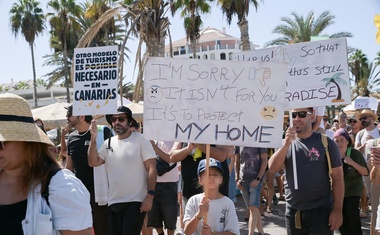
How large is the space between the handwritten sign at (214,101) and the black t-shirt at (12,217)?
85.6 inches

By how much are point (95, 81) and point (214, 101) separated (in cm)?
221

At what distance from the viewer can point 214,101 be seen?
14.4 feet

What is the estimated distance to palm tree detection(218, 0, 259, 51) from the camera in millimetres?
19969

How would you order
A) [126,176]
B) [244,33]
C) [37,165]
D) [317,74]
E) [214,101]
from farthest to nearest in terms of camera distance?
1. [244,33]
2. [126,176]
3. [317,74]
4. [214,101]
5. [37,165]

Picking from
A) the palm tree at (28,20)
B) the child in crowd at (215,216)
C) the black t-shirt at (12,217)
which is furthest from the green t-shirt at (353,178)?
the palm tree at (28,20)

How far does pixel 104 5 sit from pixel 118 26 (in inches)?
513

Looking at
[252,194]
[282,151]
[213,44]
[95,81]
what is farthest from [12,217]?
A: [213,44]

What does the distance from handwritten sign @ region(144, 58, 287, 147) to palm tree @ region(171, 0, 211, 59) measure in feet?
41.8

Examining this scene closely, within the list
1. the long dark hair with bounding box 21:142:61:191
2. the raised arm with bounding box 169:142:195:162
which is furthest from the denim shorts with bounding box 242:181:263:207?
the long dark hair with bounding box 21:142:61:191

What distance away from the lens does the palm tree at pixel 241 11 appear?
20.0 meters

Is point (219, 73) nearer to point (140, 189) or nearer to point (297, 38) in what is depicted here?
point (140, 189)

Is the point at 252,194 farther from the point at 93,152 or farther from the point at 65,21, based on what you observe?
the point at 65,21

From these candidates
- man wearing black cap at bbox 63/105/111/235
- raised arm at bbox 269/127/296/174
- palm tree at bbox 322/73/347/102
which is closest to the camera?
raised arm at bbox 269/127/296/174

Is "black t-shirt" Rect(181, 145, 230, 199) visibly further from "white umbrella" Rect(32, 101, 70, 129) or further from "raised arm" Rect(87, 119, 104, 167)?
"white umbrella" Rect(32, 101, 70, 129)
